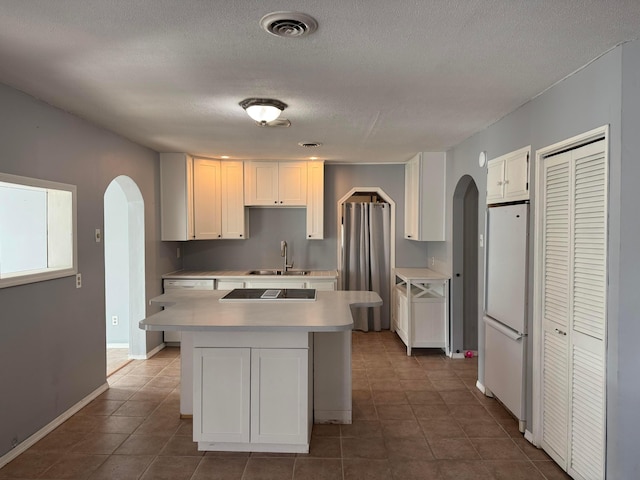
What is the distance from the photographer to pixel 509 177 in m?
3.18

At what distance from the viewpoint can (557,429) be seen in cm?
260

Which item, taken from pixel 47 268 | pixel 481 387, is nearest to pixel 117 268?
pixel 47 268

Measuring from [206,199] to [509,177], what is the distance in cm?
361

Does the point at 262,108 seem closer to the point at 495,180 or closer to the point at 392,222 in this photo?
the point at 495,180

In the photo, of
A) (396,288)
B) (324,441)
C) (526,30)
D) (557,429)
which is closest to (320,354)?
(324,441)

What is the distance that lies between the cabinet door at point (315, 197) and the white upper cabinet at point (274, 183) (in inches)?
2.6

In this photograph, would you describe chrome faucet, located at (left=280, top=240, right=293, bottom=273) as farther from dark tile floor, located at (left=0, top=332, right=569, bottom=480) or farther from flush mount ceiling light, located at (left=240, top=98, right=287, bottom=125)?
flush mount ceiling light, located at (left=240, top=98, right=287, bottom=125)

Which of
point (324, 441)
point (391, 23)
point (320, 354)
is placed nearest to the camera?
point (391, 23)

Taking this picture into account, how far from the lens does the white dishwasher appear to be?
17.0 feet

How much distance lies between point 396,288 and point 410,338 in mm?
919

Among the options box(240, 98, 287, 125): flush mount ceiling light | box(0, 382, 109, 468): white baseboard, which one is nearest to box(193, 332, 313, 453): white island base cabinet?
box(0, 382, 109, 468): white baseboard

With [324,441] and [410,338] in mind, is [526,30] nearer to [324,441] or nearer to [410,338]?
[324,441]

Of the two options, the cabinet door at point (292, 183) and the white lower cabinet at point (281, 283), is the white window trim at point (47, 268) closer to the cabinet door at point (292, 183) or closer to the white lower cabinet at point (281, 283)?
the white lower cabinet at point (281, 283)

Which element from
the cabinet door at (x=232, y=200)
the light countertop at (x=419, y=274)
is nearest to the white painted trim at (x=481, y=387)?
the light countertop at (x=419, y=274)
